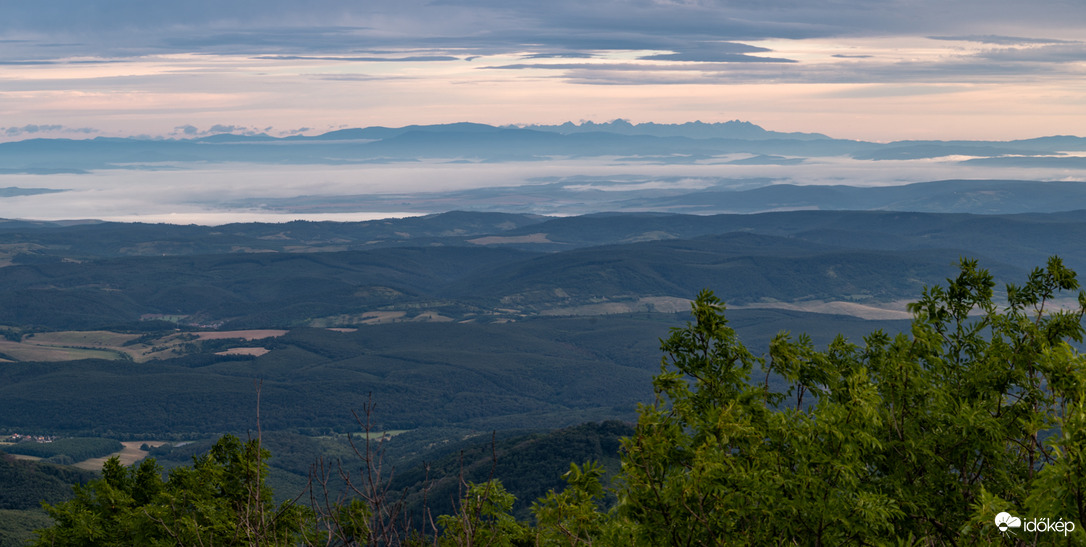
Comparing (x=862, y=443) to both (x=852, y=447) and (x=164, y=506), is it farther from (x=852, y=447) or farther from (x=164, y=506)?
(x=164, y=506)

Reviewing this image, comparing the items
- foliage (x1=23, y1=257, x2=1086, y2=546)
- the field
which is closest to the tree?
foliage (x1=23, y1=257, x2=1086, y2=546)

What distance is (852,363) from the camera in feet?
71.3

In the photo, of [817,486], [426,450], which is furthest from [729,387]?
[426,450]

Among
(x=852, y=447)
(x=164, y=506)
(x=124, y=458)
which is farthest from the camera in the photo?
(x=124, y=458)

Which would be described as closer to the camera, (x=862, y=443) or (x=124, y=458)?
(x=862, y=443)

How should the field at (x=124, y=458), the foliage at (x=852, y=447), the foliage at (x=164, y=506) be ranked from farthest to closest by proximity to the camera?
1. the field at (x=124, y=458)
2. the foliage at (x=164, y=506)
3. the foliage at (x=852, y=447)

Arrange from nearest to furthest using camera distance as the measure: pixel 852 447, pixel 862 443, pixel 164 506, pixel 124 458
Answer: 1. pixel 852 447
2. pixel 862 443
3. pixel 164 506
4. pixel 124 458

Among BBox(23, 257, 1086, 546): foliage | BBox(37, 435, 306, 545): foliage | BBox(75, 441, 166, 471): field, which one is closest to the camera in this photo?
BBox(23, 257, 1086, 546): foliage

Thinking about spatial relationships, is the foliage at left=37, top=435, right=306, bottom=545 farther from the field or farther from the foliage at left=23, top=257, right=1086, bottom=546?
the field

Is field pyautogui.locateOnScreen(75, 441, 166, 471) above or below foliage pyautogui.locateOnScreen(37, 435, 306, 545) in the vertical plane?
below

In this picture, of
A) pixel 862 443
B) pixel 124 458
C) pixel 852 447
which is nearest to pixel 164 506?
pixel 862 443

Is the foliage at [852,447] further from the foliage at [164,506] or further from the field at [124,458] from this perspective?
the field at [124,458]

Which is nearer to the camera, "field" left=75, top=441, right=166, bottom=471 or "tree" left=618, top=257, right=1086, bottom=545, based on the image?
"tree" left=618, top=257, right=1086, bottom=545

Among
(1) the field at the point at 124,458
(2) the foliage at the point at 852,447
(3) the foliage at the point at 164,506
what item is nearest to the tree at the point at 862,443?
(2) the foliage at the point at 852,447
